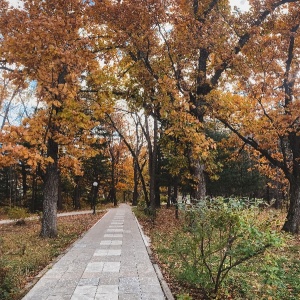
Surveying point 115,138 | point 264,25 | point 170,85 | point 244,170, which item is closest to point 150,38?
point 170,85

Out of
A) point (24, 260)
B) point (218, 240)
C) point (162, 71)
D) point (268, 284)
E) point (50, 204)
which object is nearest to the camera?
point (268, 284)

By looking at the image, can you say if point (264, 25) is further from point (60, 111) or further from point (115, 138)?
point (115, 138)

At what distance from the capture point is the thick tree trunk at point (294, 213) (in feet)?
42.1

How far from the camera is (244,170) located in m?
27.9

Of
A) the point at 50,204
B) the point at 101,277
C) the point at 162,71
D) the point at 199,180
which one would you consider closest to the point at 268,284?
the point at 101,277

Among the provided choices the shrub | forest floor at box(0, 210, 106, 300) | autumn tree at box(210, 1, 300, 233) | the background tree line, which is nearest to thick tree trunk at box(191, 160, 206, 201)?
the background tree line

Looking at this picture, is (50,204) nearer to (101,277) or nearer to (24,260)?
(24,260)

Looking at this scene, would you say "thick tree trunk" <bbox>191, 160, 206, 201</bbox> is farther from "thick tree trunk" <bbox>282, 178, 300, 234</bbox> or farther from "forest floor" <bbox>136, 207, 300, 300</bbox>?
"thick tree trunk" <bbox>282, 178, 300, 234</bbox>

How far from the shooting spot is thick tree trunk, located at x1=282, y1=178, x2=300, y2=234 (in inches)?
506

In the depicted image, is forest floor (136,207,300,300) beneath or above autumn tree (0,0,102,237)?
beneath

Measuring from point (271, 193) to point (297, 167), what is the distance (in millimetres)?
24132

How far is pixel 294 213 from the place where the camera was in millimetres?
12969

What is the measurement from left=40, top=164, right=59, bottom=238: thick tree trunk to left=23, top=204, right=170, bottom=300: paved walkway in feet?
9.30

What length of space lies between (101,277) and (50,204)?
6645mm
